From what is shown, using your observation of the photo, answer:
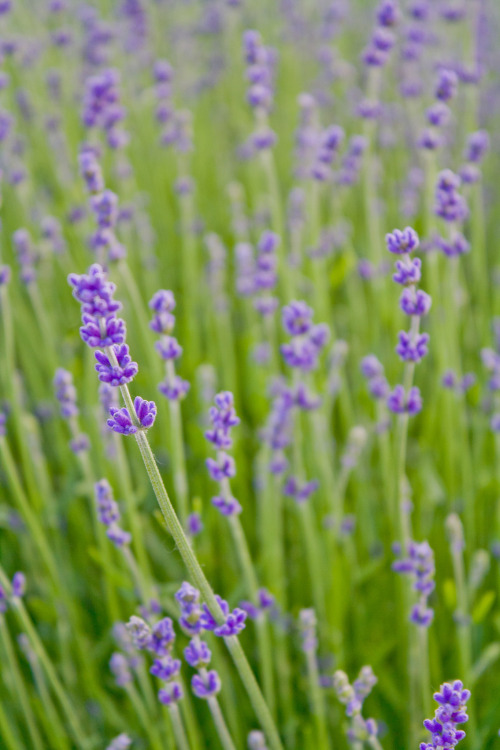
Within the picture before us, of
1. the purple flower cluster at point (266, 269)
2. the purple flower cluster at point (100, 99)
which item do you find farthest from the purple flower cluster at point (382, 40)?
the purple flower cluster at point (100, 99)

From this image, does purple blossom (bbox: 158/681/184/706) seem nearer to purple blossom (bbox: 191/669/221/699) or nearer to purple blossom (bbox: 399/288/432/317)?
purple blossom (bbox: 191/669/221/699)

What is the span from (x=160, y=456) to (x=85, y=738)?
94 cm

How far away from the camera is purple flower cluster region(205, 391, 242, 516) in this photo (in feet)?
4.30

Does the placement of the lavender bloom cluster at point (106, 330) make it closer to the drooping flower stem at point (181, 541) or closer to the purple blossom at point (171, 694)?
Answer: the drooping flower stem at point (181, 541)

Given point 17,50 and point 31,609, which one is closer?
point 31,609

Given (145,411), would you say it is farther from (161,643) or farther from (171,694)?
(171,694)

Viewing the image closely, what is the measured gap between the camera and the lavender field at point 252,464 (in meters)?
1.47

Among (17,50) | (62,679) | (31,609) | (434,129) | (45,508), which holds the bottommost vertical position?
(62,679)

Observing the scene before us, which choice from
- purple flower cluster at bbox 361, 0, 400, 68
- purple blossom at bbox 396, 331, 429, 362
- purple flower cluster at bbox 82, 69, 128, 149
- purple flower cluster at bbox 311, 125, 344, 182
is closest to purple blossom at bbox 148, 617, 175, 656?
purple blossom at bbox 396, 331, 429, 362

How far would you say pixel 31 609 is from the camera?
2.21 metres

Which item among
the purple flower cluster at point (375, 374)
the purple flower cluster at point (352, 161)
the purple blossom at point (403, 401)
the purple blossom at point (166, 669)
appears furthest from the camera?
the purple flower cluster at point (352, 161)

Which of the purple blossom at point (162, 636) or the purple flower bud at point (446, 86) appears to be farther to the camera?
the purple flower bud at point (446, 86)

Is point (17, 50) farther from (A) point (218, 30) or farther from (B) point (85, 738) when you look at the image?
(B) point (85, 738)

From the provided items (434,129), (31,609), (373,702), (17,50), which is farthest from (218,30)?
(373,702)
